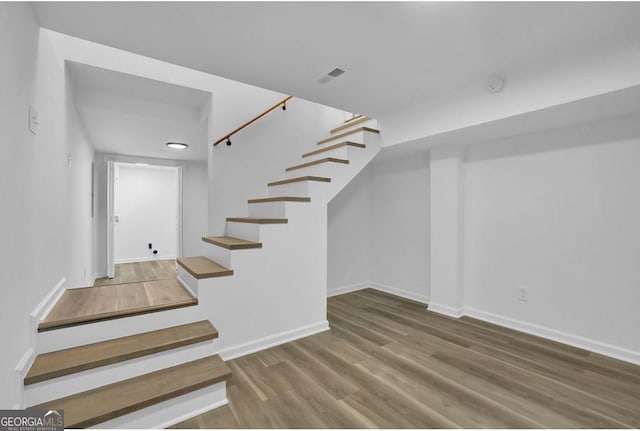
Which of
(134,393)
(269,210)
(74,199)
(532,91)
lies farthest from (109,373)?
(532,91)

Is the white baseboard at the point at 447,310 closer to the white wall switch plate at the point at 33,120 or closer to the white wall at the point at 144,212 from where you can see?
the white wall switch plate at the point at 33,120

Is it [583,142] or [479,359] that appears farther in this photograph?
[583,142]

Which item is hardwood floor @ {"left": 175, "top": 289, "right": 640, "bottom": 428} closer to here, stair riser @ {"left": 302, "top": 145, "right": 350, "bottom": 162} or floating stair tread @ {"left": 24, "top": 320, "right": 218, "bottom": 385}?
floating stair tread @ {"left": 24, "top": 320, "right": 218, "bottom": 385}

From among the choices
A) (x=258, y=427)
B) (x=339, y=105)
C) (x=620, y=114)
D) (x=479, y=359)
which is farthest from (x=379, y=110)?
(x=258, y=427)

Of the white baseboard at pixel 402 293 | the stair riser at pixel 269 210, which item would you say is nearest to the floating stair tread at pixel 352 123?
the stair riser at pixel 269 210

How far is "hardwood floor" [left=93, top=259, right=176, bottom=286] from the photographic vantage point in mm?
5070

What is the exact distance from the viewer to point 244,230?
2795 mm

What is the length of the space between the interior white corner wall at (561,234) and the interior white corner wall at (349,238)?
1516 millimetres

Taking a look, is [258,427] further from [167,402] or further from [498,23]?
[498,23]

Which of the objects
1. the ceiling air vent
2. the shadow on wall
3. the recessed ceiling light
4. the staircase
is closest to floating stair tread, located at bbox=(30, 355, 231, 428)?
the staircase

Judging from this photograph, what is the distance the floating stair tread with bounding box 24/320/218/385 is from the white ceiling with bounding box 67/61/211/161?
217cm

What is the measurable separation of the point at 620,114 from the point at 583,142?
0.30 m

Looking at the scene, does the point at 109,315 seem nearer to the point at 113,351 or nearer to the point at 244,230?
the point at 113,351

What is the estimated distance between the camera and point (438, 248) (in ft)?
11.3
